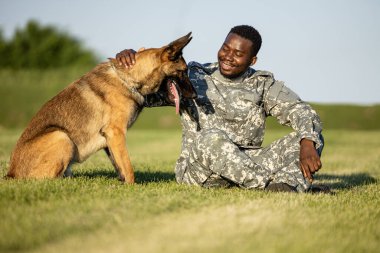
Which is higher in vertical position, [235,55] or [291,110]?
[235,55]

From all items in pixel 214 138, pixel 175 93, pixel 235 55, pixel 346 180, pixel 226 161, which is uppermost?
pixel 235 55

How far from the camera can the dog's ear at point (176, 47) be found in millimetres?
5873

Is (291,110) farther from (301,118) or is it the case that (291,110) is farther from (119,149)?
(119,149)

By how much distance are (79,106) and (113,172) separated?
6.98 ft

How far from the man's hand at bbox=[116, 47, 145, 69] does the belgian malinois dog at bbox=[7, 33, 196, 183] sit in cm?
6

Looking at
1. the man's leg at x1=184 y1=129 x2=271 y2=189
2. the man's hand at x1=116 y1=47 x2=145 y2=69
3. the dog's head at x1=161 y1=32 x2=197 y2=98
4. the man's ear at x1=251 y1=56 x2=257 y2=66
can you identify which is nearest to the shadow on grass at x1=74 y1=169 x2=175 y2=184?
the man's leg at x1=184 y1=129 x2=271 y2=189

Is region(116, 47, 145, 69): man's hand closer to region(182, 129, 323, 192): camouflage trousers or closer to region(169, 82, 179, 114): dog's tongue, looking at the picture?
region(169, 82, 179, 114): dog's tongue

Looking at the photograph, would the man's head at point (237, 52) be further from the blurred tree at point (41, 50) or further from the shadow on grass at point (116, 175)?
the blurred tree at point (41, 50)

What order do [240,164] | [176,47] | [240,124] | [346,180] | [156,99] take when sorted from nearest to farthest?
[240,164]
[176,47]
[240,124]
[156,99]
[346,180]

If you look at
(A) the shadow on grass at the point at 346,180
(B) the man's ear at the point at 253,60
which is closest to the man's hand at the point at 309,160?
(B) the man's ear at the point at 253,60

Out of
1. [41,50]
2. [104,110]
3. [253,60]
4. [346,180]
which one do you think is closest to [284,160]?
[253,60]

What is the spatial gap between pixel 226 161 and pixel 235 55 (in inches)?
59.0

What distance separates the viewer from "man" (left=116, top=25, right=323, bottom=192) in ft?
19.4

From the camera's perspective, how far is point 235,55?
639 centimetres
